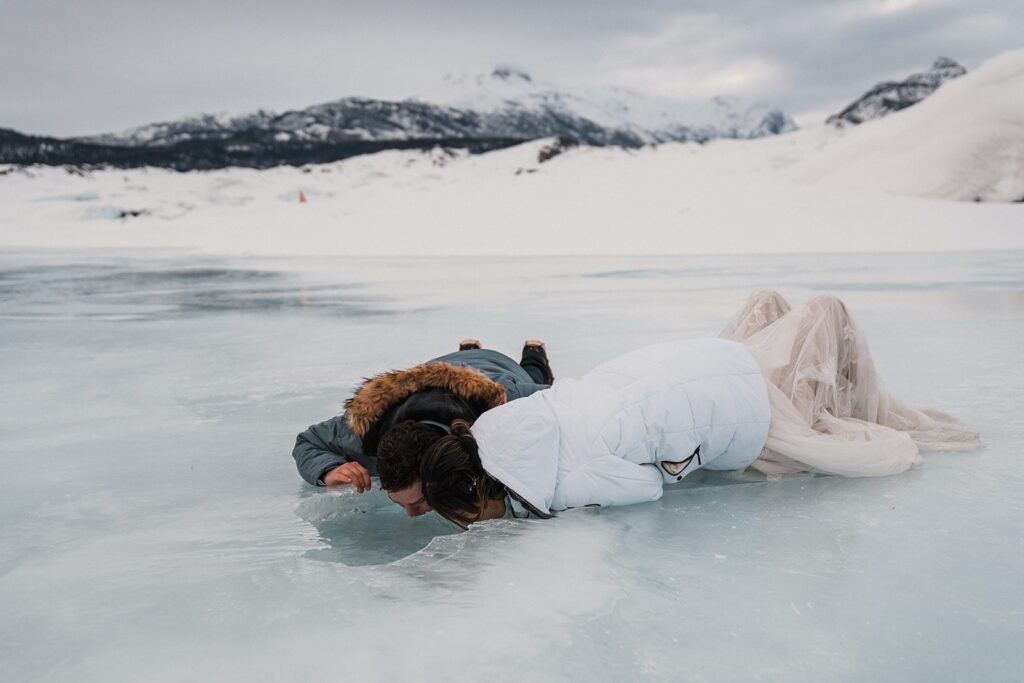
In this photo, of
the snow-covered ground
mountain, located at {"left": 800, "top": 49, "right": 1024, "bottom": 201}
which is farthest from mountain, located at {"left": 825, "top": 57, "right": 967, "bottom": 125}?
mountain, located at {"left": 800, "top": 49, "right": 1024, "bottom": 201}

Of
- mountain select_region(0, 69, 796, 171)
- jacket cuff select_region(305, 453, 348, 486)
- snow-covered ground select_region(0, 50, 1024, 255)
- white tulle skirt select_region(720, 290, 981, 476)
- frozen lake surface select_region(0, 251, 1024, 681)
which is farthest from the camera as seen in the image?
mountain select_region(0, 69, 796, 171)

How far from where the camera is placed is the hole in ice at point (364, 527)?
7.48 feet

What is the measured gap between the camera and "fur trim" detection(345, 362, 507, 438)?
2.47 m

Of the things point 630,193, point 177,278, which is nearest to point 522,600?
point 177,278

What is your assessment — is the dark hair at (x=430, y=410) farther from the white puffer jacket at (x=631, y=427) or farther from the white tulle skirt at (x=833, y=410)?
the white tulle skirt at (x=833, y=410)

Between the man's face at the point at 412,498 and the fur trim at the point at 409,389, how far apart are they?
0.99 ft

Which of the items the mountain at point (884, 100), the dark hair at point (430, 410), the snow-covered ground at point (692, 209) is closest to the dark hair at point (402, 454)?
the dark hair at point (430, 410)

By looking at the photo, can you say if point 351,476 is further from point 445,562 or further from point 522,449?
point 522,449

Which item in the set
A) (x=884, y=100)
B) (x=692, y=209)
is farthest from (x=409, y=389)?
(x=884, y=100)

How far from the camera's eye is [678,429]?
2.45 meters

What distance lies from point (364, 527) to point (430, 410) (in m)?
0.43

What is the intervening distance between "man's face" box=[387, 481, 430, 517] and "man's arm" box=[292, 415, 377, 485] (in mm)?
383

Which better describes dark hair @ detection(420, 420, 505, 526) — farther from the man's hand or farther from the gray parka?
the man's hand

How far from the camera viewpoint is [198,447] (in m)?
3.29
